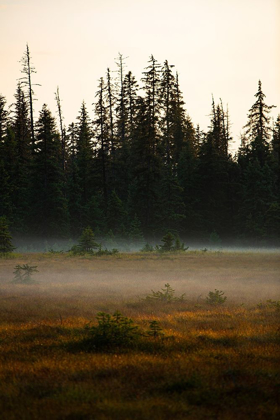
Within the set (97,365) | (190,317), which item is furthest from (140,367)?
(190,317)

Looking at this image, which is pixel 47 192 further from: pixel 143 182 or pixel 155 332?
pixel 155 332

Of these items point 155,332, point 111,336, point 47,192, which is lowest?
point 155,332

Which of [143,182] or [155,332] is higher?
[143,182]

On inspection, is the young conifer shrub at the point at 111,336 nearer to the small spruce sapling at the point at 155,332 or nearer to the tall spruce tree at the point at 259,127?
the small spruce sapling at the point at 155,332

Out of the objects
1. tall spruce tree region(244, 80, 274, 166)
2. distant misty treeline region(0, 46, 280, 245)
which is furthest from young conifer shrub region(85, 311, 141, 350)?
tall spruce tree region(244, 80, 274, 166)

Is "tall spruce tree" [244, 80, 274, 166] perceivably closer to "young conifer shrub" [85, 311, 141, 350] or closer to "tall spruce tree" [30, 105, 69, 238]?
"tall spruce tree" [30, 105, 69, 238]

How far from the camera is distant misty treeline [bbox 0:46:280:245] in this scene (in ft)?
169

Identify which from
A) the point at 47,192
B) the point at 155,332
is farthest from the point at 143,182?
the point at 155,332

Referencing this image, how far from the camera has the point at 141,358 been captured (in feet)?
28.2

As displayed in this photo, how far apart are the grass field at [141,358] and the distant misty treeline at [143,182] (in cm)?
2964

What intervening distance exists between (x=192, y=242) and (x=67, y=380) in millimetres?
47631

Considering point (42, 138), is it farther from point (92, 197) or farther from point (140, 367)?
point (140, 367)

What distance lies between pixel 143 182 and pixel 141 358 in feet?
150

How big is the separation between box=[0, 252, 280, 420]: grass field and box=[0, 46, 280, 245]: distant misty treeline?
2964cm
